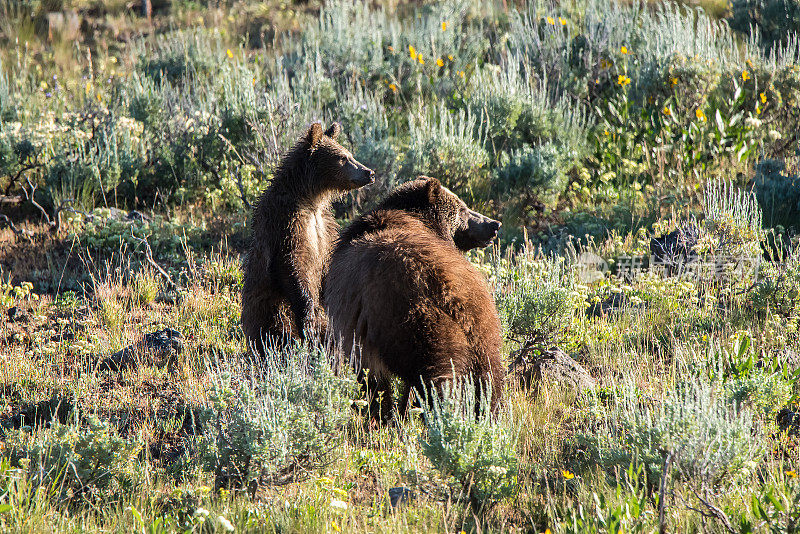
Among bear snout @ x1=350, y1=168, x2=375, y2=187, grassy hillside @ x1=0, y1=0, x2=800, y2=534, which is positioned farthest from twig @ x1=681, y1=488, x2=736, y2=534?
bear snout @ x1=350, y1=168, x2=375, y2=187

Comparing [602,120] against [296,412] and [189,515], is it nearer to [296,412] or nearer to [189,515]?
[296,412]

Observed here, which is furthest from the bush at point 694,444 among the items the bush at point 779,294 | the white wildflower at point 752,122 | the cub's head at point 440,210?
the white wildflower at point 752,122

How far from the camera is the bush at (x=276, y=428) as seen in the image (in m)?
4.29

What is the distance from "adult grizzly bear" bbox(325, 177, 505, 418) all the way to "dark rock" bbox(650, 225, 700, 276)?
324 cm

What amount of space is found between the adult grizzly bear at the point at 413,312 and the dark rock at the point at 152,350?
2010mm

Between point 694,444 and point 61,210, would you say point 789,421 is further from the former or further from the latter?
point 61,210

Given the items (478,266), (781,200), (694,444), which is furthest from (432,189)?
(781,200)

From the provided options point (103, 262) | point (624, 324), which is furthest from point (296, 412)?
point (103, 262)

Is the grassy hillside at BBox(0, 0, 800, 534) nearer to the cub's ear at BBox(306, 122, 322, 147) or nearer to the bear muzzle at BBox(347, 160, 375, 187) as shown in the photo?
the bear muzzle at BBox(347, 160, 375, 187)

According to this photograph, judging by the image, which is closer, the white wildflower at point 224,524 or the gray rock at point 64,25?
the white wildflower at point 224,524

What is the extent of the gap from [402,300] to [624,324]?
2.93 metres

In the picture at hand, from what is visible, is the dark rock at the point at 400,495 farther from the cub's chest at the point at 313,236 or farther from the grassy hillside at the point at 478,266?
the cub's chest at the point at 313,236

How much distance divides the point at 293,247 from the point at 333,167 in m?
0.83

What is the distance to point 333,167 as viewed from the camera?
6.74 meters
